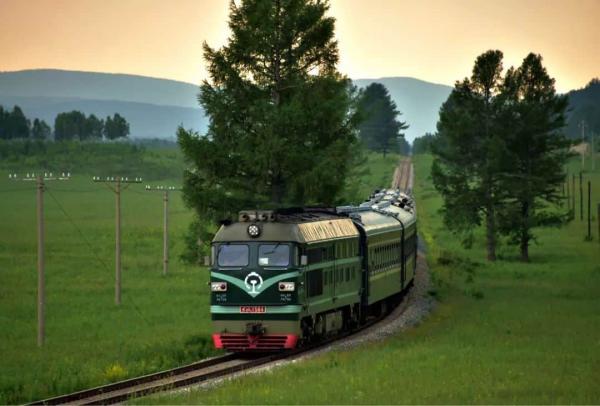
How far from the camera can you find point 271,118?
50594 mm

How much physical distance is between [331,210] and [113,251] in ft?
141

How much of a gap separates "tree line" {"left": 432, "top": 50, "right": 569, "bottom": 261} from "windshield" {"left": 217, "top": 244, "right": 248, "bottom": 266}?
41329 millimetres

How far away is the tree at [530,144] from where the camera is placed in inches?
2827

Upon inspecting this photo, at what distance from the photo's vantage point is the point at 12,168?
522ft

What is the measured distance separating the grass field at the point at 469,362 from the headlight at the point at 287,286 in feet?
6.65

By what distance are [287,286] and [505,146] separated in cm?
4177

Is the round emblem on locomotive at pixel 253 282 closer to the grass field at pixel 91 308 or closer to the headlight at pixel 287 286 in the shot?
the headlight at pixel 287 286

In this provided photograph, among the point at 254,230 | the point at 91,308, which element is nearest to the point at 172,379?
the point at 254,230

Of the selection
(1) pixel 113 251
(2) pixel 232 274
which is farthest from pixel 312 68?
(1) pixel 113 251

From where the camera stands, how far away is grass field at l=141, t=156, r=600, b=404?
23.3 meters

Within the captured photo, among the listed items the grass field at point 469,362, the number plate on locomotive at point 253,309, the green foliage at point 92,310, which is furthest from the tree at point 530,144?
the number plate on locomotive at point 253,309

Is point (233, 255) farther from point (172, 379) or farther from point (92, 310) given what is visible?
point (92, 310)

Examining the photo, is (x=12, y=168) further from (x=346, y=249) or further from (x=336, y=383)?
(x=336, y=383)

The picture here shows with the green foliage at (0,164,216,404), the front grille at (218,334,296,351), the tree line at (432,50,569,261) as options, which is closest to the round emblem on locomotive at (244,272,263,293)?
the front grille at (218,334,296,351)
